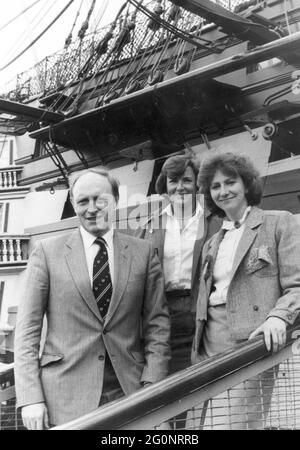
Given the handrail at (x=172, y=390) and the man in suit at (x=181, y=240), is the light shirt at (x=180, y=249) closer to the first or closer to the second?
the man in suit at (x=181, y=240)

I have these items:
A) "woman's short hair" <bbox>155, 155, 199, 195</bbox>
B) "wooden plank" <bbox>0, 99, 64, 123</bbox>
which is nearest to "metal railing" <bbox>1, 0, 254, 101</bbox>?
"wooden plank" <bbox>0, 99, 64, 123</bbox>

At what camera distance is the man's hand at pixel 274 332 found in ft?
5.34

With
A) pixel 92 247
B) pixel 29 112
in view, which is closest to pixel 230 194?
pixel 92 247

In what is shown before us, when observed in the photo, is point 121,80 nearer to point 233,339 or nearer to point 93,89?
point 93,89

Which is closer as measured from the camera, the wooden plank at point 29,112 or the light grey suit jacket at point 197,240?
the light grey suit jacket at point 197,240

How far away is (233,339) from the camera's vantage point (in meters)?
1.79

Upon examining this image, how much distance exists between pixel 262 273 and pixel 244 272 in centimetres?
6

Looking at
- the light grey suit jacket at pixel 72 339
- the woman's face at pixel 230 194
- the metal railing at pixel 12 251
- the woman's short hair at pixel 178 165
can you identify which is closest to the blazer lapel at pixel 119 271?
the light grey suit jacket at pixel 72 339

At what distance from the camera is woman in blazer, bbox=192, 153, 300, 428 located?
66.8 inches

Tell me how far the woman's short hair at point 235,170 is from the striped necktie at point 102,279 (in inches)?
17.3

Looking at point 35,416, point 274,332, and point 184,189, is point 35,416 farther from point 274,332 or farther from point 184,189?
point 184,189

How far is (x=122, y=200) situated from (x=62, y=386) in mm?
3753

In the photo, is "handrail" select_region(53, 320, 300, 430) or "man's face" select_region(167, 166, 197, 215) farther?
"man's face" select_region(167, 166, 197, 215)

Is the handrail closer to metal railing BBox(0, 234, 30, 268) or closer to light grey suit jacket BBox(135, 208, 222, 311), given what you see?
light grey suit jacket BBox(135, 208, 222, 311)
